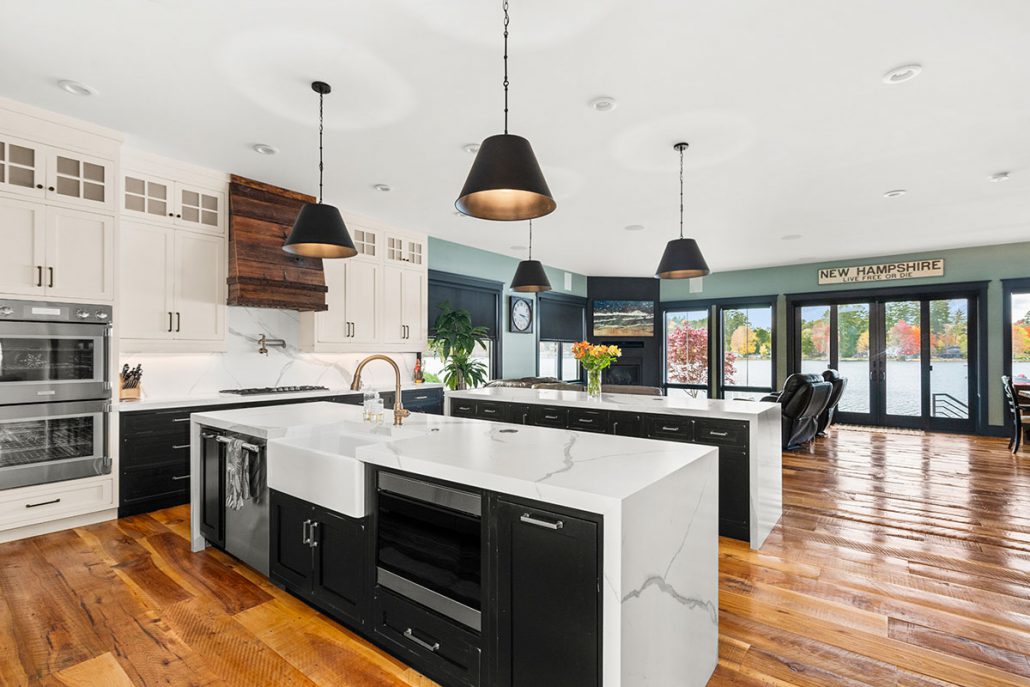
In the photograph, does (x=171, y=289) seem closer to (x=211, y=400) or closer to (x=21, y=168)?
(x=211, y=400)

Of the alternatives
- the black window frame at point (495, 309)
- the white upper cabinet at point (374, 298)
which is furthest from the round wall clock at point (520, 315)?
the white upper cabinet at point (374, 298)

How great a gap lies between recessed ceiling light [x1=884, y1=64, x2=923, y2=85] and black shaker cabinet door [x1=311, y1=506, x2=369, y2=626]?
364cm

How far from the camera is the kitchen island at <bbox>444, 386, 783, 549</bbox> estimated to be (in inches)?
134

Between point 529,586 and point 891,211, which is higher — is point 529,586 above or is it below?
below

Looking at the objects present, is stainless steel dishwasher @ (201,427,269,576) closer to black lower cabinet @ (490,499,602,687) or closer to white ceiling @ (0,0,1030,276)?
black lower cabinet @ (490,499,602,687)

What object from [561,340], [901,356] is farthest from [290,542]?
[901,356]

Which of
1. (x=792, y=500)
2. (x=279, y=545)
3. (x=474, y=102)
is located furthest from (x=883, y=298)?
(x=279, y=545)

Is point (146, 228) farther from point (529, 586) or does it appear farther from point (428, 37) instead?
A: point (529, 586)

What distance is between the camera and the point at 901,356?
817 cm

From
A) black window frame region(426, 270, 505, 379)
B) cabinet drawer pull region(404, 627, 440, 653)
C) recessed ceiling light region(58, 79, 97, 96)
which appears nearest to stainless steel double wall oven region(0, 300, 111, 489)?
recessed ceiling light region(58, 79, 97, 96)

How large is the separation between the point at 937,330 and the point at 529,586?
9140 mm

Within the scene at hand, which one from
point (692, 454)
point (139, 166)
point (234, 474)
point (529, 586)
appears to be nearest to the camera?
point (529, 586)

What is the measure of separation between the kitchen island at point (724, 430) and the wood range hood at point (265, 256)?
2.56 meters

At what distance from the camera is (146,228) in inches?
165
